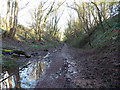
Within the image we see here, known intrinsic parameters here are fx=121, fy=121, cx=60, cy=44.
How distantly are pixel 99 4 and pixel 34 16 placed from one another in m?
16.9

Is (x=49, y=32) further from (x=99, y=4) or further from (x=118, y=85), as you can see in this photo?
(x=118, y=85)

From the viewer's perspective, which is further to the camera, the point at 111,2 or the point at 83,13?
the point at 83,13

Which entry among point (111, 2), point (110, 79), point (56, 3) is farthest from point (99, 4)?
point (56, 3)

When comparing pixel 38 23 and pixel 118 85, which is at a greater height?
pixel 38 23

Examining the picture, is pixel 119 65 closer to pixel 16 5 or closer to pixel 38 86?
pixel 38 86

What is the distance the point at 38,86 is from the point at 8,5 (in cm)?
1666

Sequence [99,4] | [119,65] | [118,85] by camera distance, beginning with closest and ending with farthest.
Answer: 1. [118,85]
2. [119,65]
3. [99,4]

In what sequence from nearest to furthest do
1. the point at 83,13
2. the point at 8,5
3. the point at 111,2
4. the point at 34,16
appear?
the point at 111,2, the point at 8,5, the point at 83,13, the point at 34,16

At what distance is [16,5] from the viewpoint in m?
17.9

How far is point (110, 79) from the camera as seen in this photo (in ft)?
15.2

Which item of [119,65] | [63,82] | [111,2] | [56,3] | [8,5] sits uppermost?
[56,3]

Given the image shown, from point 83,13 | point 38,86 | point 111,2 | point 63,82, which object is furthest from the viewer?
point 83,13

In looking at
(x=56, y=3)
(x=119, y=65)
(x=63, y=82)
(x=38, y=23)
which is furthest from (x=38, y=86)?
(x=56, y=3)

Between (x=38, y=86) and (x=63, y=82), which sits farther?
(x=63, y=82)
